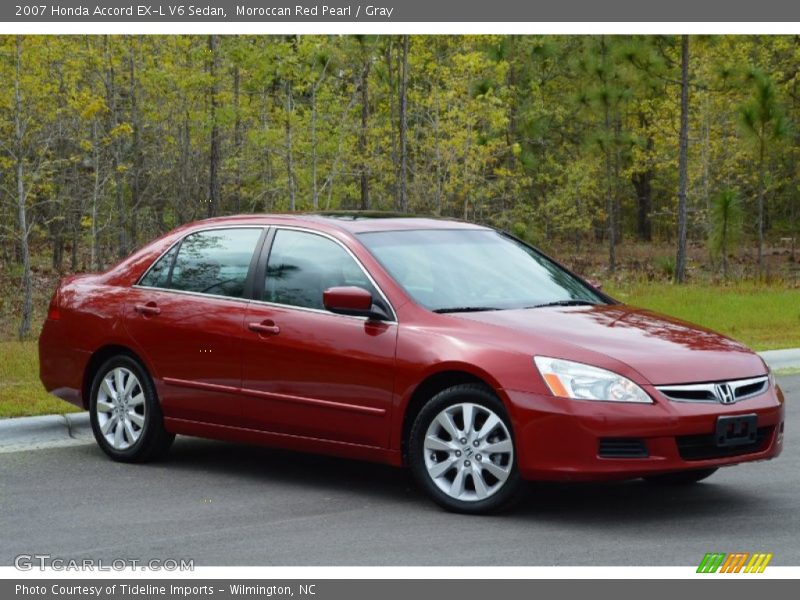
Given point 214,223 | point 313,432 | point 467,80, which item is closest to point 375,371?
point 313,432

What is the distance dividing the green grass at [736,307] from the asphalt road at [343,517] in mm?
7853

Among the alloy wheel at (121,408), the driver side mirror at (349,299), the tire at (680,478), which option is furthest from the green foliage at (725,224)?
the driver side mirror at (349,299)

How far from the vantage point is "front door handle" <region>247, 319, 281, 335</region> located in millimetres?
8367

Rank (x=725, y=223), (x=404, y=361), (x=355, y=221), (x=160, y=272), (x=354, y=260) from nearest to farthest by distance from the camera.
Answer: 1. (x=404, y=361)
2. (x=354, y=260)
3. (x=355, y=221)
4. (x=160, y=272)
5. (x=725, y=223)

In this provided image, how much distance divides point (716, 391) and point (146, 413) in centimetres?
371

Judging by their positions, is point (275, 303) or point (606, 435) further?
point (275, 303)

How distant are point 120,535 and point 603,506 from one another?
101 inches

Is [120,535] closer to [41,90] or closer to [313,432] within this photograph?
[313,432]

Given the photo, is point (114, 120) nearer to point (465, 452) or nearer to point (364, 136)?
point (364, 136)

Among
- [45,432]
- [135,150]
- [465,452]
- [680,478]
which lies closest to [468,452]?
[465,452]

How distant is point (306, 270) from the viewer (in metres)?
8.55

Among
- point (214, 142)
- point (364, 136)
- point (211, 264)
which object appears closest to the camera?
point (211, 264)

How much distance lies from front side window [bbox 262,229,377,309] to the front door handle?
0.16m

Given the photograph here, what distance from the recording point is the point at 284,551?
668cm
